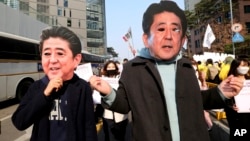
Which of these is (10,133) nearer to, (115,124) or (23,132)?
(23,132)

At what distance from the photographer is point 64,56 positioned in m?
→ 2.47

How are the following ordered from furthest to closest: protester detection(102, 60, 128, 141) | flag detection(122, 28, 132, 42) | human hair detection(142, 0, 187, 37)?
flag detection(122, 28, 132, 42) → protester detection(102, 60, 128, 141) → human hair detection(142, 0, 187, 37)

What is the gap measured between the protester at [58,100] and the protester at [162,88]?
10.0 inches

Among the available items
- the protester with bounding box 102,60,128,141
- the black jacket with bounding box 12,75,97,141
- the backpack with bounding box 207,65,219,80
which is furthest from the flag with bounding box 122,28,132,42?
the black jacket with bounding box 12,75,97,141

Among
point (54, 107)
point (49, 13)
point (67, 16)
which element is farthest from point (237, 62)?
point (67, 16)

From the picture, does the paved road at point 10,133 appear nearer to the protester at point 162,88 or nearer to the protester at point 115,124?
the protester at point 115,124

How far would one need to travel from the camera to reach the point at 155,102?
2.35 metres

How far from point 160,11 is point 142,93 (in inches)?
24.9

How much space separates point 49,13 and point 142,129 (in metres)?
67.3

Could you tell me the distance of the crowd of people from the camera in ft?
7.63

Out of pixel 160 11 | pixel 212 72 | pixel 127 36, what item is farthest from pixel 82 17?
pixel 160 11

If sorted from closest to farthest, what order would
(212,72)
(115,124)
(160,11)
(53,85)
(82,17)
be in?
(53,85) < (160,11) < (115,124) < (212,72) < (82,17)

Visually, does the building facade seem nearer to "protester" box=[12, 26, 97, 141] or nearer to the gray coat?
"protester" box=[12, 26, 97, 141]

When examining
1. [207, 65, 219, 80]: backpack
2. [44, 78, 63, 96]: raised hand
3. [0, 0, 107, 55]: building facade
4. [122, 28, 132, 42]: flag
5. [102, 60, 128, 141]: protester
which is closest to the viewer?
[44, 78, 63, 96]: raised hand
